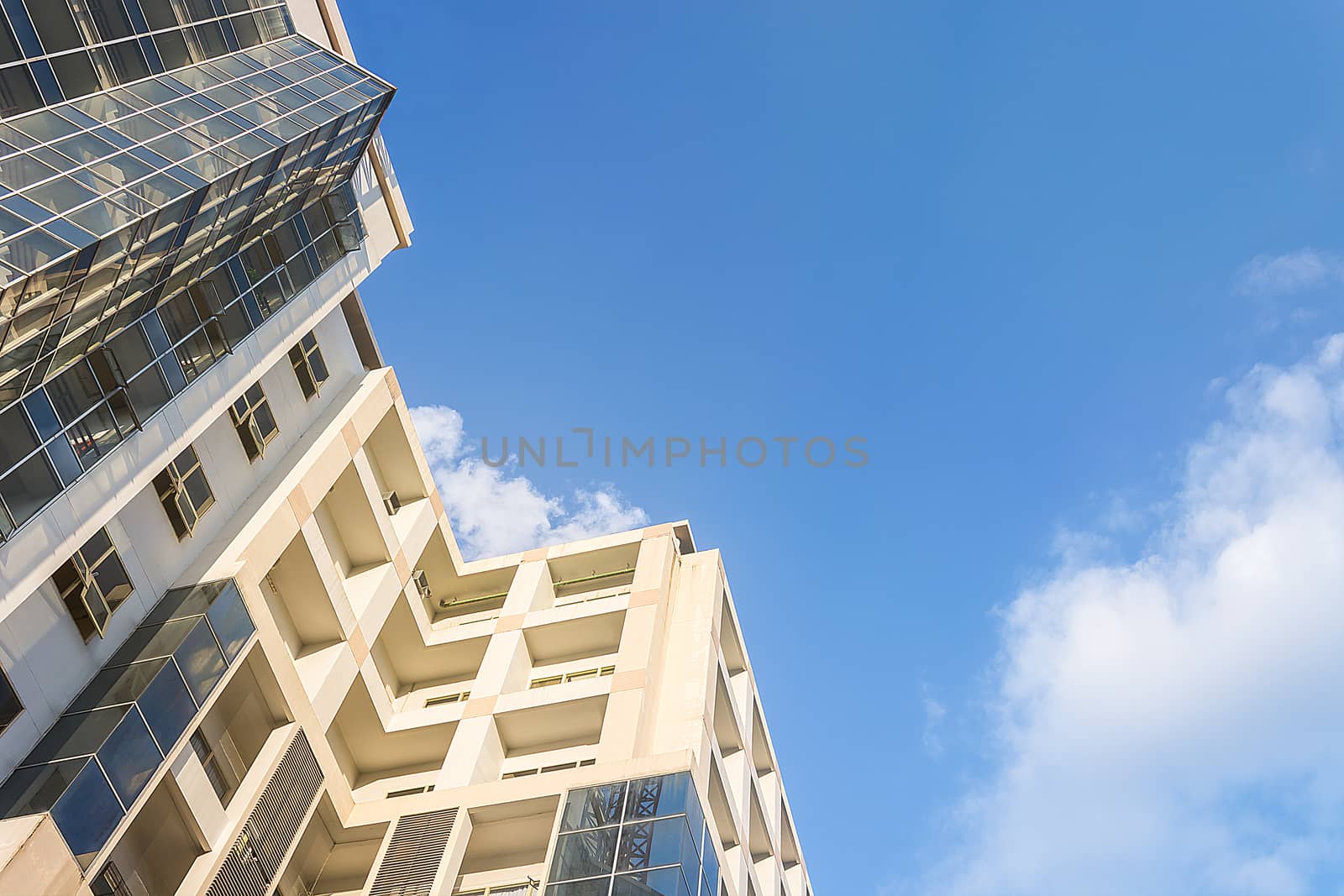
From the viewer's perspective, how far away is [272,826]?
88.8 ft

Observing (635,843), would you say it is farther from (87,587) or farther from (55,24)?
(55,24)

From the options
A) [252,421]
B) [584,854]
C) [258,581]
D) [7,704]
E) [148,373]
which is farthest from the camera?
[252,421]

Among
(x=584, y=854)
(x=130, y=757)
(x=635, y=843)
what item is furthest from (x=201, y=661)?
(x=635, y=843)

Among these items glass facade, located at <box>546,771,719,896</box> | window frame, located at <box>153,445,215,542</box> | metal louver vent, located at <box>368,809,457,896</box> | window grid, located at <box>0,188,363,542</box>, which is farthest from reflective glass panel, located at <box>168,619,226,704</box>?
glass facade, located at <box>546,771,719,896</box>

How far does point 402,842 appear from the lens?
27938mm

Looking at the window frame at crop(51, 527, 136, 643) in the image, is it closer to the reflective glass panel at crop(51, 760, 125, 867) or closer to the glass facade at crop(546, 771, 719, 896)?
the reflective glass panel at crop(51, 760, 125, 867)

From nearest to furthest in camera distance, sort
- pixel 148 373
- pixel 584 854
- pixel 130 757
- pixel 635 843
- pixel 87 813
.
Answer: pixel 87 813
pixel 130 757
pixel 148 373
pixel 584 854
pixel 635 843

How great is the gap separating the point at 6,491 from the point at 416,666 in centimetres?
2143

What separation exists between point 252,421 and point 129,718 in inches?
466

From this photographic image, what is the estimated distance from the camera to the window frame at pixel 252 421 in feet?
103

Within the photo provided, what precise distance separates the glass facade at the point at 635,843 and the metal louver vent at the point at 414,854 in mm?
3602

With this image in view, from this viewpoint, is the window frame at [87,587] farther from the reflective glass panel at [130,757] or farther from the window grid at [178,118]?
the window grid at [178,118]

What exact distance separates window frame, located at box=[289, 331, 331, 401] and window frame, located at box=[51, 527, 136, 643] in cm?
1185

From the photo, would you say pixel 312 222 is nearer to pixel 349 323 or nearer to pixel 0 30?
pixel 349 323
